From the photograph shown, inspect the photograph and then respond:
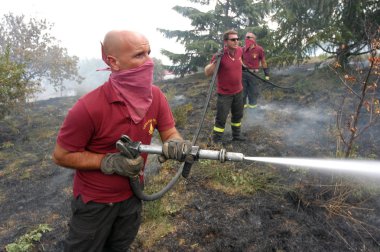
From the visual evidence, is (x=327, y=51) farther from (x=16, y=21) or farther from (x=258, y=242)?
(x=16, y=21)

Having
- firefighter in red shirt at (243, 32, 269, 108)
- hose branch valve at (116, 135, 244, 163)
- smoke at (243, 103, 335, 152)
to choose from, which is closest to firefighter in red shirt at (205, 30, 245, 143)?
smoke at (243, 103, 335, 152)

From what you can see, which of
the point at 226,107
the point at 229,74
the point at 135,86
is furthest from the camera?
the point at 226,107

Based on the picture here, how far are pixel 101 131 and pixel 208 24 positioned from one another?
13.7 meters

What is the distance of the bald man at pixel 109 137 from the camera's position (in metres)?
2.01

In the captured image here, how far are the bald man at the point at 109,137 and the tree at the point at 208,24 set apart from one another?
1163 cm

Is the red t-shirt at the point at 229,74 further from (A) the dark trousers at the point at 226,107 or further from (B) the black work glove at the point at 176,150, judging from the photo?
(B) the black work glove at the point at 176,150

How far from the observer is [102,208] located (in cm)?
221

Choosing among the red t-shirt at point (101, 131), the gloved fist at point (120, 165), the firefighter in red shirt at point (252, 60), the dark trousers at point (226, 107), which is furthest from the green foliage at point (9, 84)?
the gloved fist at point (120, 165)

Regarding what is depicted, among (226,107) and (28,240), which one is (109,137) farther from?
(226,107)

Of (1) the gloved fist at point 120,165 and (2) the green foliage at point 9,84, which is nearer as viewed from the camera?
(1) the gloved fist at point 120,165

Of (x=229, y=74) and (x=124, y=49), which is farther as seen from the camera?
(x=229, y=74)

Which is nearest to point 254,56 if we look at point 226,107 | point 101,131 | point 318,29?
point 318,29

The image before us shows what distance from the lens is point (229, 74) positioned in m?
Result: 5.61

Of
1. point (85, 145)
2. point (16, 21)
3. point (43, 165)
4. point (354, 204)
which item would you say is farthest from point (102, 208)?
point (16, 21)
